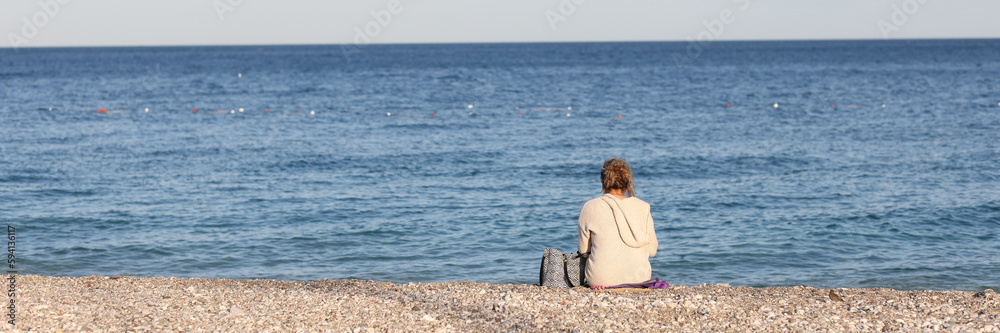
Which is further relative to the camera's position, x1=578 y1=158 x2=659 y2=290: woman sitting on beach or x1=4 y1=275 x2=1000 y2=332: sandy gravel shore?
x1=578 y1=158 x2=659 y2=290: woman sitting on beach

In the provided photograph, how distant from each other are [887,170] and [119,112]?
106ft

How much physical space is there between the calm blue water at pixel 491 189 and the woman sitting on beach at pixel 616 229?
3.98 m

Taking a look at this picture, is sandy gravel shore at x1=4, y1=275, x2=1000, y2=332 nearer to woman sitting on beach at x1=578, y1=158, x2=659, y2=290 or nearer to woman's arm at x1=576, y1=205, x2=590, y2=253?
woman sitting on beach at x1=578, y1=158, x2=659, y2=290

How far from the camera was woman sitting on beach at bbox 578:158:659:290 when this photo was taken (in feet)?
Result: 23.7

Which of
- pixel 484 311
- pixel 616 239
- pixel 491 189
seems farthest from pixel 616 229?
pixel 491 189

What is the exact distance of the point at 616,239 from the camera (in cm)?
732

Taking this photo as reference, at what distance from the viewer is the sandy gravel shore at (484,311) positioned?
6574mm

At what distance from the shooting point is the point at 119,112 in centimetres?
3812

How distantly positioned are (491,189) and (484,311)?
11247 mm

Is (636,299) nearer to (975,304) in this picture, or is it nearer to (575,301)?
(575,301)

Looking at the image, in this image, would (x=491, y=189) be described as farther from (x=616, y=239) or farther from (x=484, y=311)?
A: (x=484, y=311)

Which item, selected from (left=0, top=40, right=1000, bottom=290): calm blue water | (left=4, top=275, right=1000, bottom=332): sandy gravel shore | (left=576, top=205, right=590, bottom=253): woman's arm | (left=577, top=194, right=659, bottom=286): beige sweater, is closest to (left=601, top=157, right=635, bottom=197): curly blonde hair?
(left=577, top=194, right=659, bottom=286): beige sweater

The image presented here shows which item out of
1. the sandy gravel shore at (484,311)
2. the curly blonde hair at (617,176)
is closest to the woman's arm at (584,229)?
the curly blonde hair at (617,176)

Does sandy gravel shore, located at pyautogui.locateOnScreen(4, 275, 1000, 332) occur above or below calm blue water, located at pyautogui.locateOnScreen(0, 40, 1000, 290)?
below
